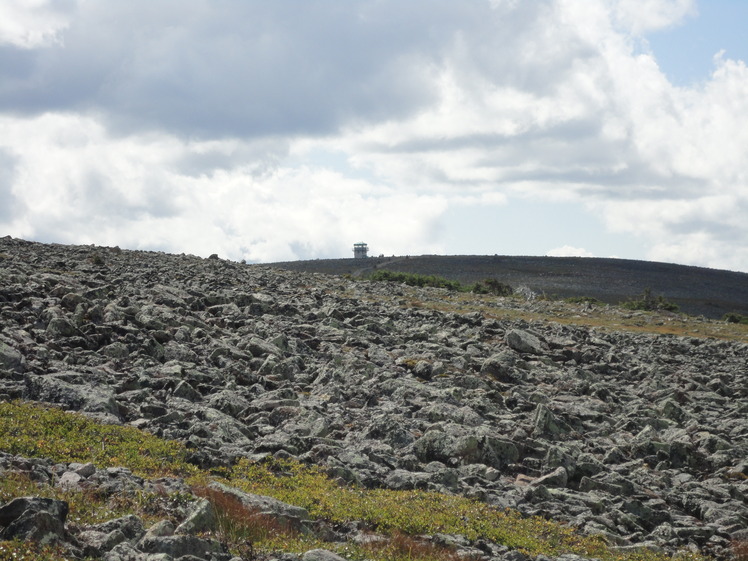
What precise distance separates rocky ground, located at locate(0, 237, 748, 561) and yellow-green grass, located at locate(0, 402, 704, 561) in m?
0.74

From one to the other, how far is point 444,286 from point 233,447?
75330 mm

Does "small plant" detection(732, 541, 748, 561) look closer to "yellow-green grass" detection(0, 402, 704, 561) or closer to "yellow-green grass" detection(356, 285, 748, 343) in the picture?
"yellow-green grass" detection(0, 402, 704, 561)

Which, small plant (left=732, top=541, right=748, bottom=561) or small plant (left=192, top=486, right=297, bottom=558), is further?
small plant (left=732, top=541, right=748, bottom=561)

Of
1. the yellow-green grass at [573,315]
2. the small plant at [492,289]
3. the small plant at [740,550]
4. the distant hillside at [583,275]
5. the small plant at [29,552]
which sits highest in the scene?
the distant hillside at [583,275]

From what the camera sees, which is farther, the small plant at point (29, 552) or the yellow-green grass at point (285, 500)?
the yellow-green grass at point (285, 500)

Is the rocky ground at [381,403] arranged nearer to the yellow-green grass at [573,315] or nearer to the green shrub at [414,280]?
the yellow-green grass at [573,315]

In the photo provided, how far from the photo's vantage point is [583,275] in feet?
579

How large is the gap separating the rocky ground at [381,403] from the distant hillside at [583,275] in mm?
109577

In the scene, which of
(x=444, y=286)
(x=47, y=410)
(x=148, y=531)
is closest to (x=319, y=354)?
(x=47, y=410)

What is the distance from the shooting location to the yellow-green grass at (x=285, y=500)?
12.0 meters

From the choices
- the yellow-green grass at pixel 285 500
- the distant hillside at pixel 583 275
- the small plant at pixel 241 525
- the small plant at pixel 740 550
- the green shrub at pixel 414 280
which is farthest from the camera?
the distant hillside at pixel 583 275

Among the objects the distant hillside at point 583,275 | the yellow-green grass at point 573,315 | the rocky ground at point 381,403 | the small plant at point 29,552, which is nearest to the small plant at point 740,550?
the rocky ground at point 381,403

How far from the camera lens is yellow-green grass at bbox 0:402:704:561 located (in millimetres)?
11977

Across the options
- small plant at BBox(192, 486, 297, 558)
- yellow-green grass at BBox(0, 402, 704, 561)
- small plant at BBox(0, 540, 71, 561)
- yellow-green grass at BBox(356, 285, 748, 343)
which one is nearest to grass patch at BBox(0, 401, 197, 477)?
yellow-green grass at BBox(0, 402, 704, 561)
